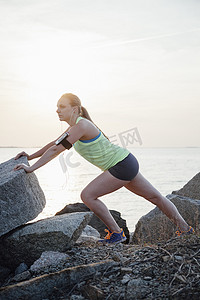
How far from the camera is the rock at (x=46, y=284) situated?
372 cm

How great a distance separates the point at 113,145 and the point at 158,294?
230cm

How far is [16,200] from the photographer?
18.0 ft

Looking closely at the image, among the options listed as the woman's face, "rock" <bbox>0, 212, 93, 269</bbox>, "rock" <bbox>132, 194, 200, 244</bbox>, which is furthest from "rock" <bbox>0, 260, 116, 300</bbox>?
"rock" <bbox>132, 194, 200, 244</bbox>

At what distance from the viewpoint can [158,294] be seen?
11.5 feet

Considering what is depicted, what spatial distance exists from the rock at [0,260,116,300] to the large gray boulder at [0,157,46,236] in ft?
5.50

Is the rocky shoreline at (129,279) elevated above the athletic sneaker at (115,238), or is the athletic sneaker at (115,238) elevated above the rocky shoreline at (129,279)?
the rocky shoreline at (129,279)

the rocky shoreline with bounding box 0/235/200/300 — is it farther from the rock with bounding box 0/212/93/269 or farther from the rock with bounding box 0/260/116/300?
the rock with bounding box 0/212/93/269

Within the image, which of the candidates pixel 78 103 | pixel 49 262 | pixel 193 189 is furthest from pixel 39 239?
pixel 193 189

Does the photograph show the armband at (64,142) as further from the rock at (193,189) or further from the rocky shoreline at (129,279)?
the rock at (193,189)

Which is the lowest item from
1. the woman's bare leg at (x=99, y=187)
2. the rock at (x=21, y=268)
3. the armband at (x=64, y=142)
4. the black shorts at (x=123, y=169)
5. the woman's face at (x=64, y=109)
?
the rock at (x=21, y=268)

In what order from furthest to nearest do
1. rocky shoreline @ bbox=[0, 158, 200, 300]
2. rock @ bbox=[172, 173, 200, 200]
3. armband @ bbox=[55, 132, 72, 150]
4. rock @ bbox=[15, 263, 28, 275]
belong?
rock @ bbox=[172, 173, 200, 200] → rock @ bbox=[15, 263, 28, 275] → armband @ bbox=[55, 132, 72, 150] → rocky shoreline @ bbox=[0, 158, 200, 300]

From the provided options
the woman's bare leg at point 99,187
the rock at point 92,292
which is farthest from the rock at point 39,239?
the rock at point 92,292

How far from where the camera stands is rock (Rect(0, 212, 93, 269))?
5.29 meters

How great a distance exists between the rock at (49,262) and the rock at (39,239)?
22cm
